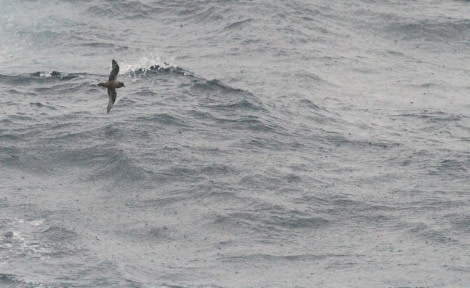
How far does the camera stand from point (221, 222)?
31625mm

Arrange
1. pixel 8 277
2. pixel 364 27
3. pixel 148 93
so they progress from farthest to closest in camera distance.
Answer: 1. pixel 364 27
2. pixel 148 93
3. pixel 8 277

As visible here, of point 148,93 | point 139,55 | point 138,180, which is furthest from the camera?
point 139,55

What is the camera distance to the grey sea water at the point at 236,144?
98.2ft

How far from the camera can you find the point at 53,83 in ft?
135

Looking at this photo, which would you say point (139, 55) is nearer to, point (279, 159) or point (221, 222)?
point (279, 159)

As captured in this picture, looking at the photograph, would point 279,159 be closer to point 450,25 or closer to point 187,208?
point 187,208

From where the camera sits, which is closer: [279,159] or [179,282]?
[179,282]

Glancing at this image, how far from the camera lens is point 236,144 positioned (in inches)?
1422

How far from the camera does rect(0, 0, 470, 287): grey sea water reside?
29938 millimetres

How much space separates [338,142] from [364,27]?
36.5ft

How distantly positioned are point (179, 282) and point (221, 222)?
10.8 ft

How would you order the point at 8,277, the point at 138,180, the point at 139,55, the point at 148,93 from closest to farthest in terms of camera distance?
the point at 8,277 < the point at 138,180 < the point at 148,93 < the point at 139,55

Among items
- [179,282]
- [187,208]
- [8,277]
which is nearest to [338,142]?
[187,208]

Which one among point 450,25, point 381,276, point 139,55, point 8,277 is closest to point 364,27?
point 450,25
